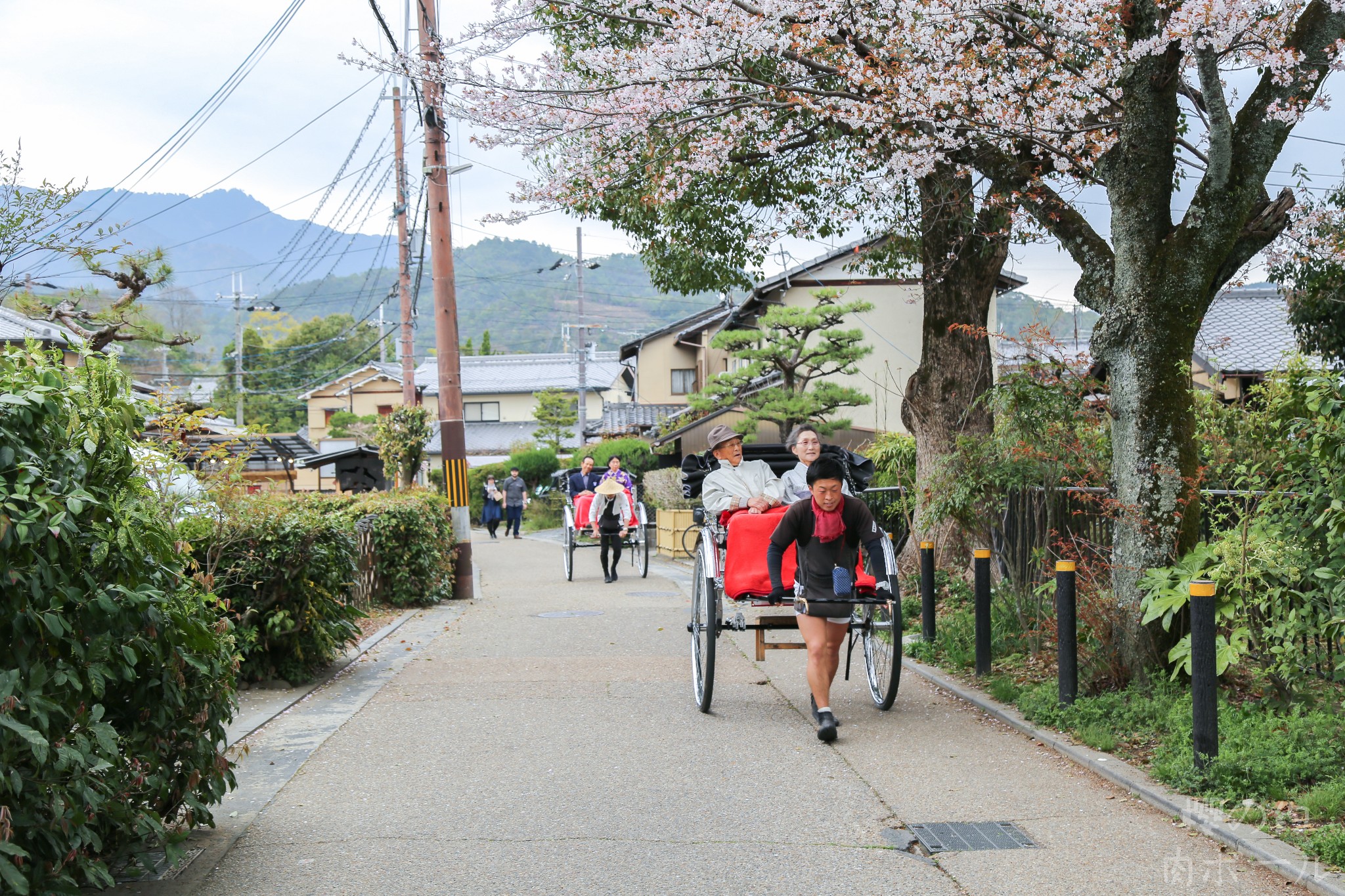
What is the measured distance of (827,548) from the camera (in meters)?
6.52

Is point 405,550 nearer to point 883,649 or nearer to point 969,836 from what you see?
point 883,649

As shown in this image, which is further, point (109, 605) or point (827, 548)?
point (827, 548)

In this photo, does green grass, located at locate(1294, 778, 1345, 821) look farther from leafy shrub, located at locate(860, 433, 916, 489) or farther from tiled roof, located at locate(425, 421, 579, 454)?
tiled roof, located at locate(425, 421, 579, 454)

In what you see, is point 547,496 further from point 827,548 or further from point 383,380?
point 827,548

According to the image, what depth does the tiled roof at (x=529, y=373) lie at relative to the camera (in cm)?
6003

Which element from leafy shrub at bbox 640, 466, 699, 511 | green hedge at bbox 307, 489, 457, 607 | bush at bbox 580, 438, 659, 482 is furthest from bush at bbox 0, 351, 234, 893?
bush at bbox 580, 438, 659, 482

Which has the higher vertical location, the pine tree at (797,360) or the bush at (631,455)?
the pine tree at (797,360)

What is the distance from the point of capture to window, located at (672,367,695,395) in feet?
145

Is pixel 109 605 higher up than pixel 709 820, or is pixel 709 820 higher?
pixel 109 605

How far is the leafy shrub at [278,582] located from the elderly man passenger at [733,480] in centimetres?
285

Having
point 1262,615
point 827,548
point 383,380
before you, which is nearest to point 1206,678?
point 1262,615

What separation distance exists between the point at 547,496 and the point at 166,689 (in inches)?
1515

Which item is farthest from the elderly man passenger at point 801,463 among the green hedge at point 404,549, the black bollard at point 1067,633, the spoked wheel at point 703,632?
the green hedge at point 404,549

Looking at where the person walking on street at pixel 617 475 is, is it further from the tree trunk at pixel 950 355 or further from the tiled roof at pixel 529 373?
the tiled roof at pixel 529 373
